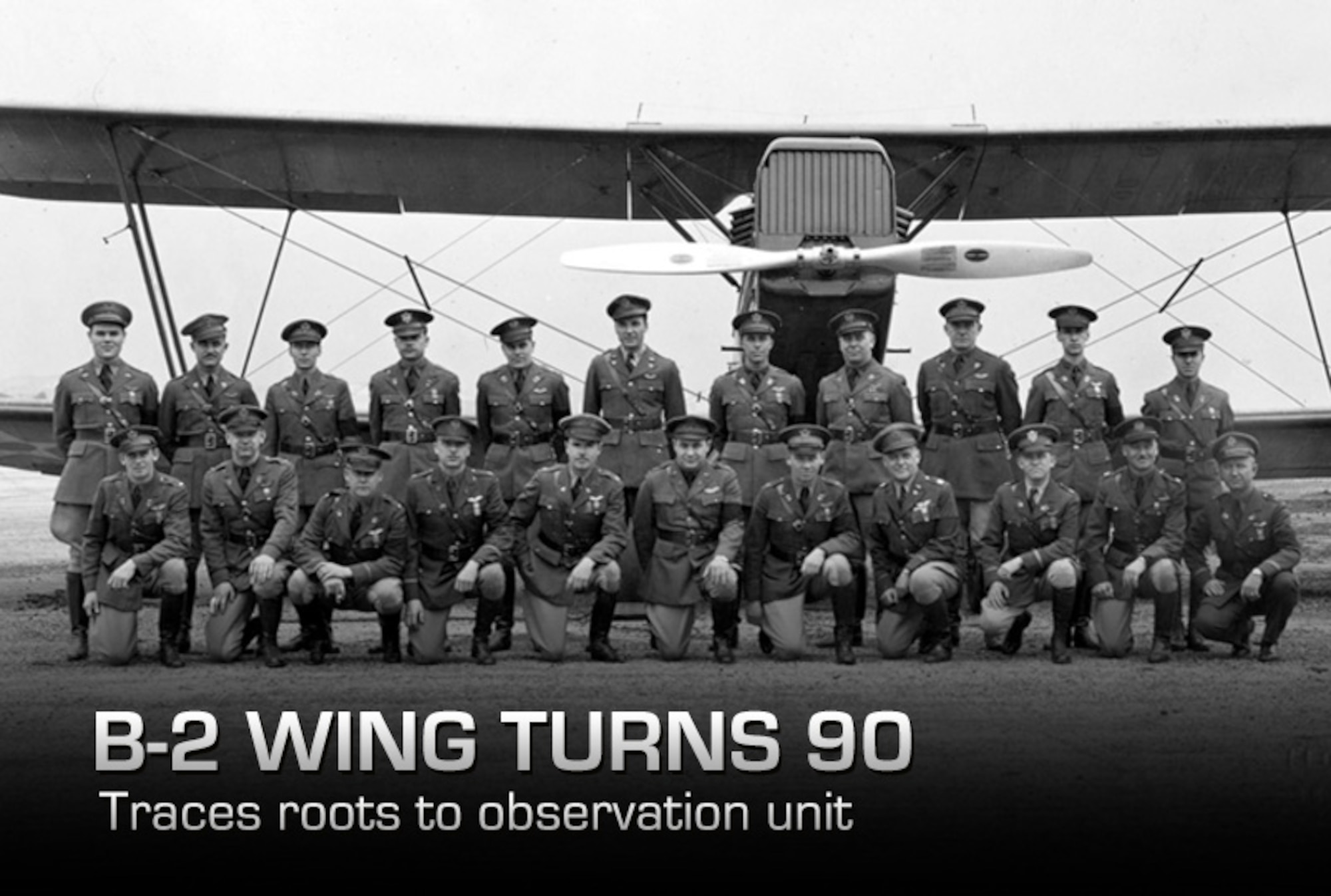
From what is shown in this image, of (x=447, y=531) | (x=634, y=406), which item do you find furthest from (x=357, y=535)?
(x=634, y=406)

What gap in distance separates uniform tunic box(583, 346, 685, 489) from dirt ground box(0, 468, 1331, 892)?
1.44 meters

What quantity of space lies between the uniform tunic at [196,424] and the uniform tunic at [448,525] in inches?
53.9

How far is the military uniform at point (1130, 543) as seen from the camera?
18.5ft

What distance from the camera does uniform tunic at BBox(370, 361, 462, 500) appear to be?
6.70 metres

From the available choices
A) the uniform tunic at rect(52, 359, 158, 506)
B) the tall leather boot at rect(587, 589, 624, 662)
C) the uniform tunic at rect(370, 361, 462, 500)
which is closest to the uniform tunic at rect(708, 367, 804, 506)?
the tall leather boot at rect(587, 589, 624, 662)

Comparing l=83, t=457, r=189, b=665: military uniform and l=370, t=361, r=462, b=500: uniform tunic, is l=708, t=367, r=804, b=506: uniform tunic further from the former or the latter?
l=83, t=457, r=189, b=665: military uniform

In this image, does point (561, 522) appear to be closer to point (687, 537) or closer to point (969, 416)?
point (687, 537)

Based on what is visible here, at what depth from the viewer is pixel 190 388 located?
6691 millimetres

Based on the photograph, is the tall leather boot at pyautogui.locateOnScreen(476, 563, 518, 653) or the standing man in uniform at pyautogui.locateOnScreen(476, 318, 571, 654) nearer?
the tall leather boot at pyautogui.locateOnScreen(476, 563, 518, 653)

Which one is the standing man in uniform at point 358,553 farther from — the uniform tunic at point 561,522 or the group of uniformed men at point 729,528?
the uniform tunic at point 561,522

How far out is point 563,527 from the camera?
5898 millimetres

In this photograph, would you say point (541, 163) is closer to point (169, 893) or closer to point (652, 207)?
point (652, 207)

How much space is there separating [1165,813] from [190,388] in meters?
5.15

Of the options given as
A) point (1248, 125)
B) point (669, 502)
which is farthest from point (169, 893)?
point (1248, 125)
